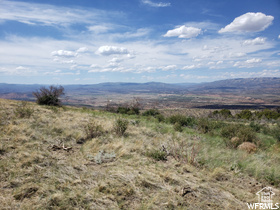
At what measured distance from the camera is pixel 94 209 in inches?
131

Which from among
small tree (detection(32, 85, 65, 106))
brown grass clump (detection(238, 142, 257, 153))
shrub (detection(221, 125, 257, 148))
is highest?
small tree (detection(32, 85, 65, 106))

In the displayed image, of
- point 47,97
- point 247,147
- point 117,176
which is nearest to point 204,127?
point 247,147

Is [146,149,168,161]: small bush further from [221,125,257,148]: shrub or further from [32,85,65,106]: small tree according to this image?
[32,85,65,106]: small tree

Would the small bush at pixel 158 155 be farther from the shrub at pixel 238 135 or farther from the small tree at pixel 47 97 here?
the small tree at pixel 47 97

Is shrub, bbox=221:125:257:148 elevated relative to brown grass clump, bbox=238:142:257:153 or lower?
elevated

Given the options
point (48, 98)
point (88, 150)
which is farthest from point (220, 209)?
point (48, 98)

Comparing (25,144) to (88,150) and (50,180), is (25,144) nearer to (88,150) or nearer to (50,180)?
(88,150)

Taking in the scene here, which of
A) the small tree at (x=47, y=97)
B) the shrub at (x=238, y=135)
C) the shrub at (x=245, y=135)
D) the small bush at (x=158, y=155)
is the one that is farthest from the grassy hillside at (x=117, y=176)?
the small tree at (x=47, y=97)

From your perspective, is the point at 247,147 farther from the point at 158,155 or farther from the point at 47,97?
the point at 47,97

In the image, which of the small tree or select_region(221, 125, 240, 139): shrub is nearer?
select_region(221, 125, 240, 139): shrub

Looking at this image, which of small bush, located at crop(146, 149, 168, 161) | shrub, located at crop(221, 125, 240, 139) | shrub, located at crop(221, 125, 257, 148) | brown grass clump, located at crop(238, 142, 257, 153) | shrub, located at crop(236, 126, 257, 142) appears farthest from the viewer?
shrub, located at crop(221, 125, 240, 139)

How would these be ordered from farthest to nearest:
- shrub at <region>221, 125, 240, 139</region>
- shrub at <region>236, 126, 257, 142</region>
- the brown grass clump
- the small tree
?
the small tree, shrub at <region>221, 125, 240, 139</region>, shrub at <region>236, 126, 257, 142</region>, the brown grass clump

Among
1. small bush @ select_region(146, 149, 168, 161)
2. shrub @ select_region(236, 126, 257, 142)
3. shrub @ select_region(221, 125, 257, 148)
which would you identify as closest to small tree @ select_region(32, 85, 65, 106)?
small bush @ select_region(146, 149, 168, 161)

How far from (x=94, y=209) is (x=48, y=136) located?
4759 millimetres
